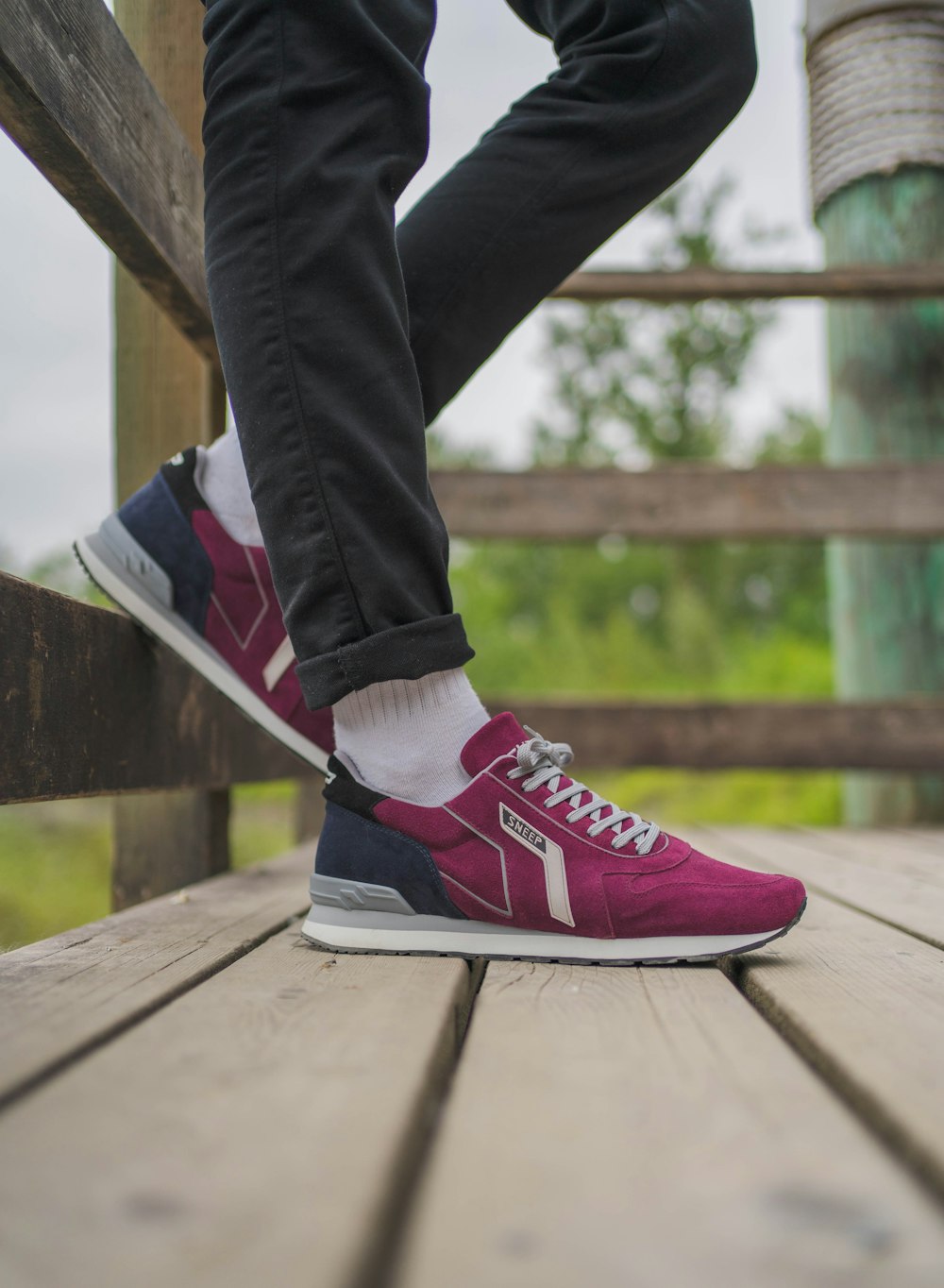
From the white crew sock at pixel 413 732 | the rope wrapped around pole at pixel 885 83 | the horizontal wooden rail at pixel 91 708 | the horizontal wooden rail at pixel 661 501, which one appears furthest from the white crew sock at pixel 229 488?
the rope wrapped around pole at pixel 885 83

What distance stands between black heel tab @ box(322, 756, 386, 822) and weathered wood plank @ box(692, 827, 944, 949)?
1.52 ft

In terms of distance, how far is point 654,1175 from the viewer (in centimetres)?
38

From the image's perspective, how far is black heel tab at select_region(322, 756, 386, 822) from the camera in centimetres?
84

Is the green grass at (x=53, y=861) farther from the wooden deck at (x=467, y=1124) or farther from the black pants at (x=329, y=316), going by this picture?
the wooden deck at (x=467, y=1124)

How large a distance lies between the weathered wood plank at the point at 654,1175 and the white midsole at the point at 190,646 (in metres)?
0.47

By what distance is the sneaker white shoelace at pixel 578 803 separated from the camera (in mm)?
803

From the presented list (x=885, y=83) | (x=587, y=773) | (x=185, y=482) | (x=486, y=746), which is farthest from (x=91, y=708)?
(x=587, y=773)

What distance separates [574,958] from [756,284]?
1.74 m

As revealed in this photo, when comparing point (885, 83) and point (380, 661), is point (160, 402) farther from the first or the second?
point (885, 83)

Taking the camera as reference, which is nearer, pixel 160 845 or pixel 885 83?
pixel 160 845

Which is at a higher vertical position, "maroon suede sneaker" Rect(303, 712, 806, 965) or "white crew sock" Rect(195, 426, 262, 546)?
"white crew sock" Rect(195, 426, 262, 546)

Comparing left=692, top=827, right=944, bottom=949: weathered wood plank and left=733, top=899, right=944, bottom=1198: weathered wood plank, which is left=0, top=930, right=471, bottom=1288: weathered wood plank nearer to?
left=733, top=899, right=944, bottom=1198: weathered wood plank

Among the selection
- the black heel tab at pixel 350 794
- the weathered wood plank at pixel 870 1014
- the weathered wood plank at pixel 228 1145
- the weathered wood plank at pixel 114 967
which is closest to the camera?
the weathered wood plank at pixel 228 1145

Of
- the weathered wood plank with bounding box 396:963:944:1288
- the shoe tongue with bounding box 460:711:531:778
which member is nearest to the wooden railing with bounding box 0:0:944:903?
the shoe tongue with bounding box 460:711:531:778
